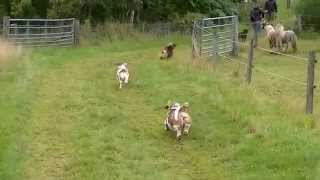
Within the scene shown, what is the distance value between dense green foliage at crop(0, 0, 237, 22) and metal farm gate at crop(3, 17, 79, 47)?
2.50 metres

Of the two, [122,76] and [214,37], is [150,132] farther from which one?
[214,37]

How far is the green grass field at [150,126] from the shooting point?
32.0 ft

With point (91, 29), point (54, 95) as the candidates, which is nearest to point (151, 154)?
point (54, 95)

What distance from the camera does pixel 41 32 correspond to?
1061 inches

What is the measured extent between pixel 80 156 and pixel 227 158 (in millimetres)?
2240

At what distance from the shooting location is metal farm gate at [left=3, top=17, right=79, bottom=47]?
25609 millimetres

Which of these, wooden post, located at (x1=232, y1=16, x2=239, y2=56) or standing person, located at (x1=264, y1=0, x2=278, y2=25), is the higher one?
standing person, located at (x1=264, y1=0, x2=278, y2=25)

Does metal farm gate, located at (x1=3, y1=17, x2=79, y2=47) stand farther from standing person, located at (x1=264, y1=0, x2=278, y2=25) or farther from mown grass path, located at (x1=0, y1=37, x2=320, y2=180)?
standing person, located at (x1=264, y1=0, x2=278, y2=25)

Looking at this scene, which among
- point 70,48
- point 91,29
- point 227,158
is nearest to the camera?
point 227,158

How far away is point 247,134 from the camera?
11.3m

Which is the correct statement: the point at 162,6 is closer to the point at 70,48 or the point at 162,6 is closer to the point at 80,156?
the point at 70,48

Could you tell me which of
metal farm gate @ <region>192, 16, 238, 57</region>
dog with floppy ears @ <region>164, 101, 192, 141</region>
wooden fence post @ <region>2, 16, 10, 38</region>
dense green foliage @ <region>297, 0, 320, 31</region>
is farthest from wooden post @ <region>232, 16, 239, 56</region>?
dog with floppy ears @ <region>164, 101, 192, 141</region>

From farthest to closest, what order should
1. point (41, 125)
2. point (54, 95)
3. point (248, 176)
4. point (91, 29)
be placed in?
point (91, 29), point (54, 95), point (41, 125), point (248, 176)

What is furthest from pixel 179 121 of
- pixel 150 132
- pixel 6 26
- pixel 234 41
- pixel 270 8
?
pixel 270 8
